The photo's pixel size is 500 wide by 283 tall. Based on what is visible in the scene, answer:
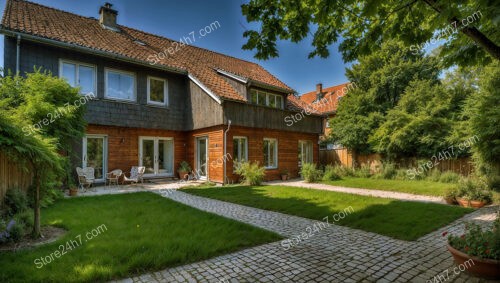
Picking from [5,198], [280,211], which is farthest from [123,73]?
[280,211]

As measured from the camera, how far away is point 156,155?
47.3 feet

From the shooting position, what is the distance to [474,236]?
3723 mm

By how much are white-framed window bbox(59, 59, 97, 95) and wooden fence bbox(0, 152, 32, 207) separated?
19.4ft

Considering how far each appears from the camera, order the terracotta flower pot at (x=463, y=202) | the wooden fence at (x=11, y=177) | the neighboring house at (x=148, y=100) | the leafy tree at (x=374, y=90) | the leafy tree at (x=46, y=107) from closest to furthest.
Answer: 1. the wooden fence at (x=11, y=177)
2. the terracotta flower pot at (x=463, y=202)
3. the leafy tree at (x=46, y=107)
4. the neighboring house at (x=148, y=100)
5. the leafy tree at (x=374, y=90)

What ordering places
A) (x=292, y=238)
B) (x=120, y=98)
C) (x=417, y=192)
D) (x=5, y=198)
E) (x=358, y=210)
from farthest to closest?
(x=120, y=98)
(x=417, y=192)
(x=358, y=210)
(x=5, y=198)
(x=292, y=238)

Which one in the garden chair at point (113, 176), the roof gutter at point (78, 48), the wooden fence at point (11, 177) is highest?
the roof gutter at point (78, 48)

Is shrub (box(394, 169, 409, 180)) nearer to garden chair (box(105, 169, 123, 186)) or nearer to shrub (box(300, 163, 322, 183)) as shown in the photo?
shrub (box(300, 163, 322, 183))

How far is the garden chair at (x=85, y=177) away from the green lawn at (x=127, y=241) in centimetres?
369

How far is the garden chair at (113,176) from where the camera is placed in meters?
12.3

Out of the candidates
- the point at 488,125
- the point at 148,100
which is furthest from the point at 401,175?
the point at 148,100

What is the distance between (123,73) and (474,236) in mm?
14225

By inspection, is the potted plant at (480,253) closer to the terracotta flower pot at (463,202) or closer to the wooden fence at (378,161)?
the terracotta flower pot at (463,202)

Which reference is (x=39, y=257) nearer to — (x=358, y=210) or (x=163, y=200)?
(x=163, y=200)

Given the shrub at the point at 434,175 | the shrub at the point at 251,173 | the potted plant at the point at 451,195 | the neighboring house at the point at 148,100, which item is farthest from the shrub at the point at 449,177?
the shrub at the point at 251,173
